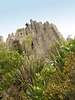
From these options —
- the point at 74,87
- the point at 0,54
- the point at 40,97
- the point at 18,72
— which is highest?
the point at 0,54

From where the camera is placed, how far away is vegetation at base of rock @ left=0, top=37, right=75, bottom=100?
285 centimetres

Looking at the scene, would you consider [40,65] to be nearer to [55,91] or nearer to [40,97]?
[40,97]

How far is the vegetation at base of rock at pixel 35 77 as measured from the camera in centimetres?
285

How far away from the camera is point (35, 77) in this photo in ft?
16.6

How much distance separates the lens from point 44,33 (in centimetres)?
1359

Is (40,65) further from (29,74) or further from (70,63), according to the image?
(70,63)

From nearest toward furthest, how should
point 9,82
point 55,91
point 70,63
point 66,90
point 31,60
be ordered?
1. point 66,90
2. point 55,91
3. point 70,63
4. point 9,82
5. point 31,60

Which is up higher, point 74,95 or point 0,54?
point 0,54

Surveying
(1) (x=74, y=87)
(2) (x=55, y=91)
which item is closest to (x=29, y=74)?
(2) (x=55, y=91)

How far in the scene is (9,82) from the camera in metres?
5.21

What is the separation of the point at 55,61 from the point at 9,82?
309cm

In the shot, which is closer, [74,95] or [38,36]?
[74,95]

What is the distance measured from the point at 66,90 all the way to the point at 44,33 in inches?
453

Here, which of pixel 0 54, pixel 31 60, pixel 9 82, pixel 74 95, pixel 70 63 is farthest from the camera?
pixel 31 60
